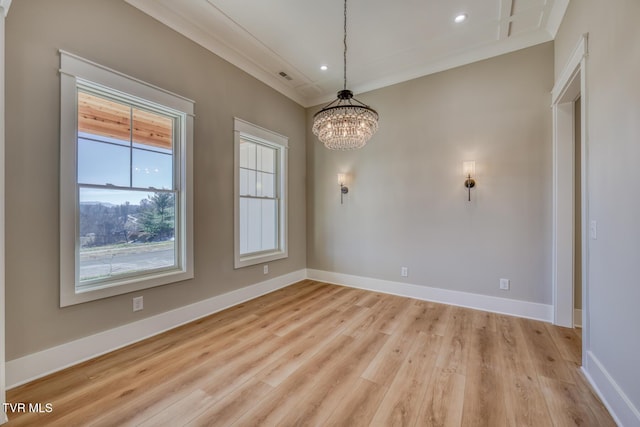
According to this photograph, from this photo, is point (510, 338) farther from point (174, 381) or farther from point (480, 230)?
point (174, 381)

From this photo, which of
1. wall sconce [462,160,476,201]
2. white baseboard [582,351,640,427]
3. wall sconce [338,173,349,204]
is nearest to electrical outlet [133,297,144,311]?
wall sconce [338,173,349,204]

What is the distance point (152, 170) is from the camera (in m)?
2.78

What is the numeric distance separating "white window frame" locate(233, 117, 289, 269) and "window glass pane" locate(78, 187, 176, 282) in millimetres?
825

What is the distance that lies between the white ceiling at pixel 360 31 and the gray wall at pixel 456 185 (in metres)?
0.24

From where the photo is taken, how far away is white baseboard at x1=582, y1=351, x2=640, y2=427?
1.46m

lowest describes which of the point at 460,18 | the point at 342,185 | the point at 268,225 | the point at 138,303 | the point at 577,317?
the point at 577,317

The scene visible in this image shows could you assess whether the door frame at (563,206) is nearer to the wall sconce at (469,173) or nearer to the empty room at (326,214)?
the empty room at (326,214)

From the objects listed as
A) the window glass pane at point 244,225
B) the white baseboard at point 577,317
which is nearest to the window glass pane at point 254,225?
the window glass pane at point 244,225

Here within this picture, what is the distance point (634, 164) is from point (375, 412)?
210 centimetres

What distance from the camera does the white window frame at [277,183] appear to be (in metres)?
3.56

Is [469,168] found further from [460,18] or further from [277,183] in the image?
[277,183]

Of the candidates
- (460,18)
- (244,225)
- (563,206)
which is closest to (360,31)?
(460,18)

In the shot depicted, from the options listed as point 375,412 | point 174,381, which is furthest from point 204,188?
point 375,412

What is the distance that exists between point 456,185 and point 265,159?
2.91 m
